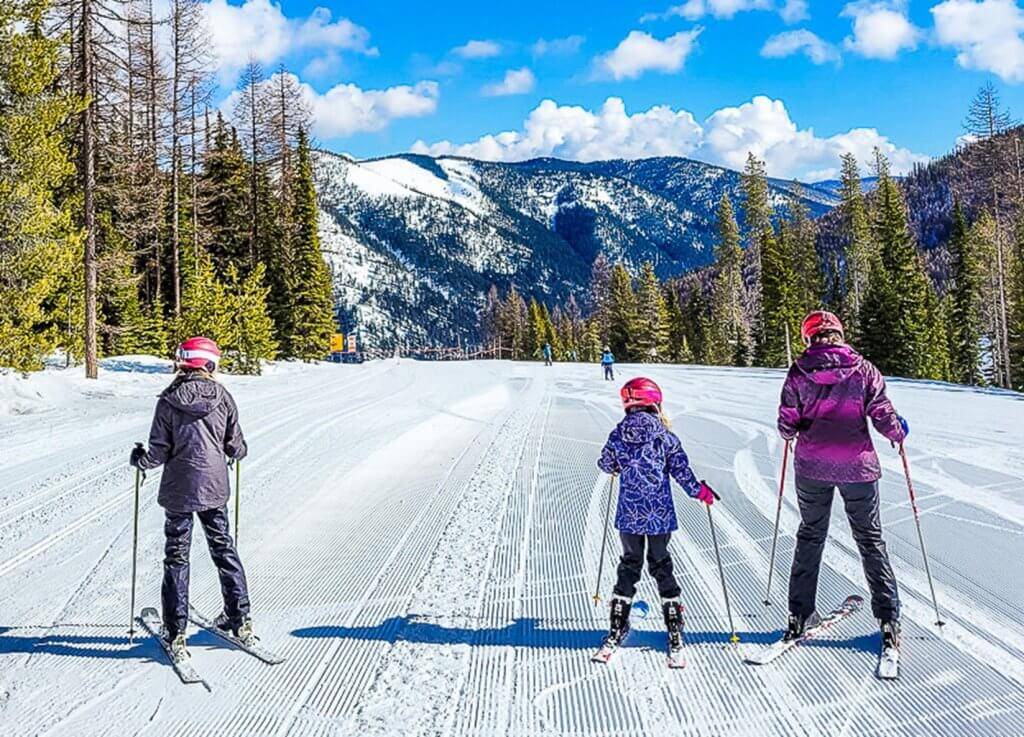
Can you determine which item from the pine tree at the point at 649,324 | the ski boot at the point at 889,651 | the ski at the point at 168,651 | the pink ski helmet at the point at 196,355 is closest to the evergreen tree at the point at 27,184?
the ski at the point at 168,651

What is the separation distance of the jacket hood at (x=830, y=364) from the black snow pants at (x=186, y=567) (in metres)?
3.67

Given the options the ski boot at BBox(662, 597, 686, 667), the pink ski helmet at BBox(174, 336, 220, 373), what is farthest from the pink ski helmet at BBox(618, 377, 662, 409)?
the pink ski helmet at BBox(174, 336, 220, 373)

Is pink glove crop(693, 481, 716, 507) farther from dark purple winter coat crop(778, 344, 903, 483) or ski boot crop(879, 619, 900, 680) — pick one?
ski boot crop(879, 619, 900, 680)

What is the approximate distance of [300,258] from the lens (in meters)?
40.0

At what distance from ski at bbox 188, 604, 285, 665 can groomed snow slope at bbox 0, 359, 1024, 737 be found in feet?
0.26

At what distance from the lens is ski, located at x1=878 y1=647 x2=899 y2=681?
391 cm

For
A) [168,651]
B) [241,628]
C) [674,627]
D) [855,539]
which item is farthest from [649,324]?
[168,651]

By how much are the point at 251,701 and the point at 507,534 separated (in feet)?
11.0

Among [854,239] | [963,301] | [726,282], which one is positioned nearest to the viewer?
[963,301]

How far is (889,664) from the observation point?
3988mm

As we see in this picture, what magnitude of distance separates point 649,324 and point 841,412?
191 feet

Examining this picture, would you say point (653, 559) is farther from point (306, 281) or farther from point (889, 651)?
point (306, 281)

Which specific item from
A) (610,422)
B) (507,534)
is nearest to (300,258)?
→ (610,422)

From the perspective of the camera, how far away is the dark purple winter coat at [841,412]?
4.18m
